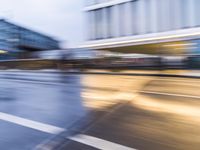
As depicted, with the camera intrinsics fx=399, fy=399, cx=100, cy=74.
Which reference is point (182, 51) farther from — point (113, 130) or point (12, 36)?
point (12, 36)

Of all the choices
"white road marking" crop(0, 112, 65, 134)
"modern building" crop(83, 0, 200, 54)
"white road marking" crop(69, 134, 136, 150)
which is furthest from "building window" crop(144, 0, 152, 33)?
"white road marking" crop(69, 134, 136, 150)

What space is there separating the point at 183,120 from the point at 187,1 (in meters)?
38.6

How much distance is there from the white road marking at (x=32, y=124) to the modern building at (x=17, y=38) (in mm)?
51509

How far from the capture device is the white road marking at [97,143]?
534 cm

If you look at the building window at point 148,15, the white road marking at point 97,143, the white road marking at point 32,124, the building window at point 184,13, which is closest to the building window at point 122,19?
the building window at point 148,15

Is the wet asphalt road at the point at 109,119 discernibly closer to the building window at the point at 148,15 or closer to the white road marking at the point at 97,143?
the white road marking at the point at 97,143

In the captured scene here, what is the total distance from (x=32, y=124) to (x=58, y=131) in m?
0.74

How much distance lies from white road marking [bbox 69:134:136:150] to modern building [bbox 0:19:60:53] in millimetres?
53479

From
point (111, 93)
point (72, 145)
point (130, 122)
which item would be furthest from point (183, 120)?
point (111, 93)

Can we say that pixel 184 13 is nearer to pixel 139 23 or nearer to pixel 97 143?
pixel 139 23

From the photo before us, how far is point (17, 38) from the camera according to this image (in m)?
69.6

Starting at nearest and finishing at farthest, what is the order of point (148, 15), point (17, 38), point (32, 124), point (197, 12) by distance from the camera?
point (32, 124), point (197, 12), point (148, 15), point (17, 38)

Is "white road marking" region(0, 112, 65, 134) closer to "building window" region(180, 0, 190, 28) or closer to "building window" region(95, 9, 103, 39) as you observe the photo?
"building window" region(180, 0, 190, 28)

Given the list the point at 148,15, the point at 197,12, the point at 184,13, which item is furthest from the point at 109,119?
the point at 148,15
